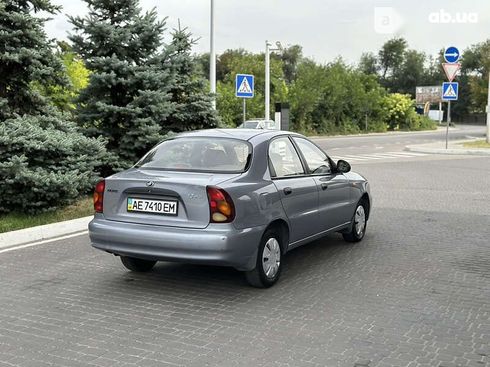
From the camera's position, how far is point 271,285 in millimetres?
5672

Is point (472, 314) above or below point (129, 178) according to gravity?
below

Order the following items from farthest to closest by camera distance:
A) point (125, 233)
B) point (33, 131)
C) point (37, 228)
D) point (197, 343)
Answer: point (33, 131), point (37, 228), point (125, 233), point (197, 343)

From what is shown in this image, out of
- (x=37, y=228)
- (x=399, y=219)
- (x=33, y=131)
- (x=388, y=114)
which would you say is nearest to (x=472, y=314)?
(x=399, y=219)

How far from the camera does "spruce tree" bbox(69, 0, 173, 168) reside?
11.2m

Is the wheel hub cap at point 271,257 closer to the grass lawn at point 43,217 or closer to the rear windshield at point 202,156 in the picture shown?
the rear windshield at point 202,156

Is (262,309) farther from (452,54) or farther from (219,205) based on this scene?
(452,54)

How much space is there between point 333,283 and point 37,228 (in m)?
4.39

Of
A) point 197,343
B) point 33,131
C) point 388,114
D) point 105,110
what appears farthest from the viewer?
point 388,114

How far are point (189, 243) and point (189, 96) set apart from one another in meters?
8.73

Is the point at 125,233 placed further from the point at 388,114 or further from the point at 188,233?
the point at 388,114

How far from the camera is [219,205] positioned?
5.16m

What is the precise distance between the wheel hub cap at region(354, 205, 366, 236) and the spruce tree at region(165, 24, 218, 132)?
6.22 metres

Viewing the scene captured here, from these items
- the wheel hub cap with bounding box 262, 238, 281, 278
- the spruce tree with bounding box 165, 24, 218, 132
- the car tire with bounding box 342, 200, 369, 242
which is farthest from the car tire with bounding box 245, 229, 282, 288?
the spruce tree with bounding box 165, 24, 218, 132

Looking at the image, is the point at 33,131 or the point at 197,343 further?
the point at 33,131
